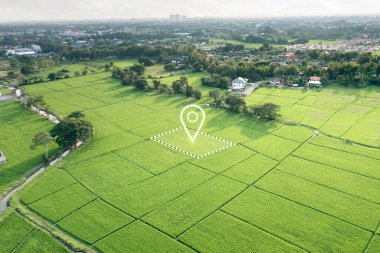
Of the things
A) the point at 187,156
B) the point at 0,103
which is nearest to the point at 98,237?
the point at 187,156

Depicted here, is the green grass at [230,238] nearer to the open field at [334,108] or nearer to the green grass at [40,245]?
the green grass at [40,245]

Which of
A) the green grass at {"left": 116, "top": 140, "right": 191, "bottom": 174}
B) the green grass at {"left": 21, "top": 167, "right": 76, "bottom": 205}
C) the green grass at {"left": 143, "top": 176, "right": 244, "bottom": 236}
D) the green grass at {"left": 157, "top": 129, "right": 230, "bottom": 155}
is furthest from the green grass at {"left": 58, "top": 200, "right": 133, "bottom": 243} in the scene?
the green grass at {"left": 157, "top": 129, "right": 230, "bottom": 155}

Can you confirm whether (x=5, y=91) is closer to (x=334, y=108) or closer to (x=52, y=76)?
(x=52, y=76)

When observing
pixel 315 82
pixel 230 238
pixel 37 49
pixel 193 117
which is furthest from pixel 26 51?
pixel 230 238

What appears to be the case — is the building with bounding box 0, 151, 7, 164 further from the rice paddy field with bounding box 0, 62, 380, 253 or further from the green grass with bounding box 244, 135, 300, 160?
the green grass with bounding box 244, 135, 300, 160

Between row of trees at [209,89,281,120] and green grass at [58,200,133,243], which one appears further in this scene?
row of trees at [209,89,281,120]
